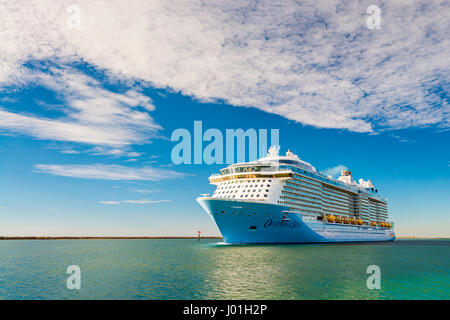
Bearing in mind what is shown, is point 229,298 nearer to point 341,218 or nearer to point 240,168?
point 240,168

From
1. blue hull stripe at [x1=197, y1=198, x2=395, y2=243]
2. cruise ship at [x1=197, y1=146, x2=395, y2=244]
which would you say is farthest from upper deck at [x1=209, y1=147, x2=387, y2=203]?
blue hull stripe at [x1=197, y1=198, x2=395, y2=243]

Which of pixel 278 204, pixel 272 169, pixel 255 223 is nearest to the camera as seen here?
pixel 255 223

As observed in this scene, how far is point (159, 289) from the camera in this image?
2230 cm

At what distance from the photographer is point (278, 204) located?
185ft

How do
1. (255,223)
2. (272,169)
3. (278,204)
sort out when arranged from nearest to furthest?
(255,223) → (278,204) → (272,169)

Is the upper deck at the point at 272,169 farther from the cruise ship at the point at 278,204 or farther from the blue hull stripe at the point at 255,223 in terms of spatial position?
the blue hull stripe at the point at 255,223

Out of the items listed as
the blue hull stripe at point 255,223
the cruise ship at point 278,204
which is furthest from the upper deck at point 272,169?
the blue hull stripe at point 255,223

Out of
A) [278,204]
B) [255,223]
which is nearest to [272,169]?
[278,204]

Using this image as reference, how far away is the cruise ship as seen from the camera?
177 feet

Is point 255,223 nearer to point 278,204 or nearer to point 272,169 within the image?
point 278,204

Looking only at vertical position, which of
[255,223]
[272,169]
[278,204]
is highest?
[272,169]

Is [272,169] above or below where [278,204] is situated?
Result: above
